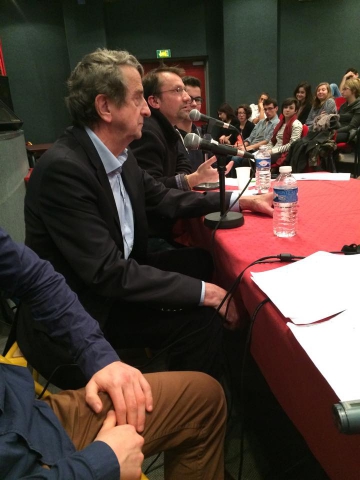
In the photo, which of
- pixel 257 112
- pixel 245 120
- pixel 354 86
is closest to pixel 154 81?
pixel 354 86

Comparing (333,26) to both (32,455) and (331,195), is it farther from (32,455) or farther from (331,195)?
(32,455)

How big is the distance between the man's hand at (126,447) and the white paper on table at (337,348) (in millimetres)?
346

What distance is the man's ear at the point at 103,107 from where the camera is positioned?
121cm

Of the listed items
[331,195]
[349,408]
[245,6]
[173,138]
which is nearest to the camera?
[349,408]

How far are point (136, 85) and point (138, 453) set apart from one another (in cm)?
110

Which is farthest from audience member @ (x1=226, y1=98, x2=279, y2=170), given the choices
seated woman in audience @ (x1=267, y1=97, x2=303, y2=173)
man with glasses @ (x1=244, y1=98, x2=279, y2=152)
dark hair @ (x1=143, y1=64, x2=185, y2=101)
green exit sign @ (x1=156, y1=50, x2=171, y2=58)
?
dark hair @ (x1=143, y1=64, x2=185, y2=101)

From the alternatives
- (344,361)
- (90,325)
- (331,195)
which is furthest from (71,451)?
(331,195)

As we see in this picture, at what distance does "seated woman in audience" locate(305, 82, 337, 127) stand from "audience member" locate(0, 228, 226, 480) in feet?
17.5

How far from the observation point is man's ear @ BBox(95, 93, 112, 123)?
1215 millimetres

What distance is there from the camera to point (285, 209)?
3.84 ft

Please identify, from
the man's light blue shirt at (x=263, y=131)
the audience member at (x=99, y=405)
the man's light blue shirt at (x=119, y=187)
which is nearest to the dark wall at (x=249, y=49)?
the man's light blue shirt at (x=263, y=131)

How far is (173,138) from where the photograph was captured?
2.08m

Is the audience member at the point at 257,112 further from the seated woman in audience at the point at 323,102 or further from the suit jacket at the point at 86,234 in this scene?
the suit jacket at the point at 86,234

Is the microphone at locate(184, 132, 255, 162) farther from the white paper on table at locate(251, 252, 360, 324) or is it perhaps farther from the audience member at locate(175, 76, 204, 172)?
the audience member at locate(175, 76, 204, 172)
